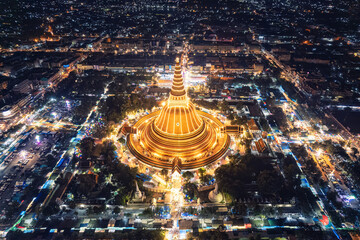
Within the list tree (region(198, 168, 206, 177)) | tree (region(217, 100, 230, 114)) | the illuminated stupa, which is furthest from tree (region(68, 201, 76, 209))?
tree (region(217, 100, 230, 114))

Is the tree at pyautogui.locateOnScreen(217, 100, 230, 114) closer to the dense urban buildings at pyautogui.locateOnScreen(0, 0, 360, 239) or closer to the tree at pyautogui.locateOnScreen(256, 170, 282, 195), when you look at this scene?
the dense urban buildings at pyautogui.locateOnScreen(0, 0, 360, 239)

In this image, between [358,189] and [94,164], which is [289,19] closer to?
[358,189]

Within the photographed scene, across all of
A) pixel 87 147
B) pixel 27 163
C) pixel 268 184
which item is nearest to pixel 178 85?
pixel 87 147

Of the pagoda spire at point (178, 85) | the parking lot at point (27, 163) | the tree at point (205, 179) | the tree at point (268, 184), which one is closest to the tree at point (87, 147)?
the parking lot at point (27, 163)

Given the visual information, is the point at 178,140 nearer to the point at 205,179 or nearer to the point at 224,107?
the point at 205,179

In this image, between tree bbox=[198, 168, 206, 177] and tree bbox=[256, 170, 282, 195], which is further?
tree bbox=[198, 168, 206, 177]

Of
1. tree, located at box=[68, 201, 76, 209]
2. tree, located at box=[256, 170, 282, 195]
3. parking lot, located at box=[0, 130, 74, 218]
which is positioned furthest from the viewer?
parking lot, located at box=[0, 130, 74, 218]
